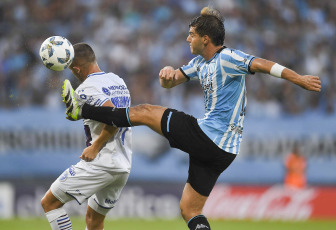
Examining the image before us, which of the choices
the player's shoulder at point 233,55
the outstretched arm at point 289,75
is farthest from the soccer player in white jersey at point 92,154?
the outstretched arm at point 289,75

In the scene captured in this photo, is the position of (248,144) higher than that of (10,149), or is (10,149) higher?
(248,144)

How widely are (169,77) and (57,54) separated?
116 centimetres

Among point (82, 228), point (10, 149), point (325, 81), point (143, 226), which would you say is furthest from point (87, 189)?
point (325, 81)

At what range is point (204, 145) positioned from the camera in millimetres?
6191

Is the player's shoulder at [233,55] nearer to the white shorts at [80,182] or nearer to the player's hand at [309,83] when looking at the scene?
the player's hand at [309,83]

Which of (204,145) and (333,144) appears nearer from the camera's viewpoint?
(204,145)

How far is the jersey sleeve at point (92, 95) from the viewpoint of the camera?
643 centimetres

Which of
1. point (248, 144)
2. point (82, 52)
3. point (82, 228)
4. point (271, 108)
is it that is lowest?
point (82, 228)

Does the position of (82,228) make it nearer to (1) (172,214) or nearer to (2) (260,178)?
(1) (172,214)

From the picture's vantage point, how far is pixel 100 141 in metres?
6.46

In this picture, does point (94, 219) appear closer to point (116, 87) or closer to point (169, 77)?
point (116, 87)

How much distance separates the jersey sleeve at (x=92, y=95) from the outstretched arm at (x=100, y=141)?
0.24ft

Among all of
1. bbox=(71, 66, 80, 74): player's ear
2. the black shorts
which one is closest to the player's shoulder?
the black shorts

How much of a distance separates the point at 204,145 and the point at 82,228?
17.5ft
